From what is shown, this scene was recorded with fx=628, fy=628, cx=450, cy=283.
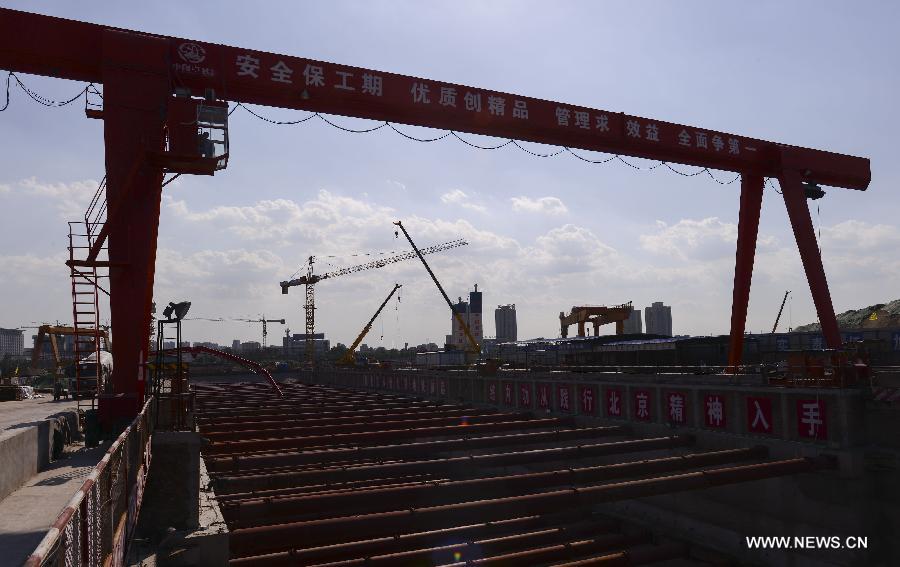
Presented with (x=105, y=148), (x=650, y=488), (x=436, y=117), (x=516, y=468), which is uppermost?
(x=436, y=117)

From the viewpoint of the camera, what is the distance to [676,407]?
18312 millimetres

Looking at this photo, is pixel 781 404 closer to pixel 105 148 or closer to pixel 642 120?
pixel 642 120

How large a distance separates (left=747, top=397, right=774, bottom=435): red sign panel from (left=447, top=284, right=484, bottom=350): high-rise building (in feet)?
256

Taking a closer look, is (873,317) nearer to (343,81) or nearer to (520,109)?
(520,109)

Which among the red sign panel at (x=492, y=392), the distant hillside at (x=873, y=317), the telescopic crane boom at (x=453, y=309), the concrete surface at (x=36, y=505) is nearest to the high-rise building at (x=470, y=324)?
the telescopic crane boom at (x=453, y=309)

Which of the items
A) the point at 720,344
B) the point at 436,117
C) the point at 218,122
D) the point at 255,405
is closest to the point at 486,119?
the point at 436,117

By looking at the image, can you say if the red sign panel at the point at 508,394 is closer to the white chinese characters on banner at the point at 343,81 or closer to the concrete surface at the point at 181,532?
the white chinese characters on banner at the point at 343,81

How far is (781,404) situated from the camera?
1538 cm

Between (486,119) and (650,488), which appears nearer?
(650,488)

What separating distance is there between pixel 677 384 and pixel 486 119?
1048 centimetres

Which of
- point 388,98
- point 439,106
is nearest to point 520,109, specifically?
point 439,106

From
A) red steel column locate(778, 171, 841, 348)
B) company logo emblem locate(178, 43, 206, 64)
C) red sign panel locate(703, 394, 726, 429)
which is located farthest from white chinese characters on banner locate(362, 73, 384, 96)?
red steel column locate(778, 171, 841, 348)

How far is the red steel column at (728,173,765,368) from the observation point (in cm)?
2591

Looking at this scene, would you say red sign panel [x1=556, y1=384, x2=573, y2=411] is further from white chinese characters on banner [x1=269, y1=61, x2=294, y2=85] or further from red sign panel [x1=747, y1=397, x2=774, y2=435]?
white chinese characters on banner [x1=269, y1=61, x2=294, y2=85]
